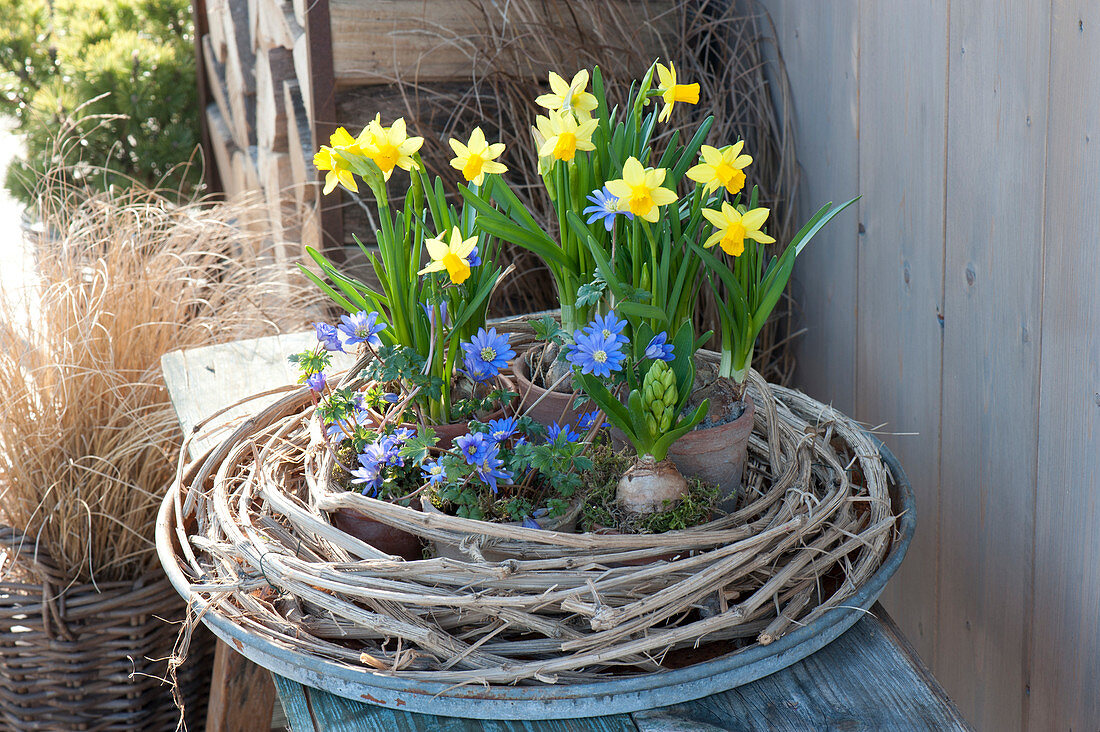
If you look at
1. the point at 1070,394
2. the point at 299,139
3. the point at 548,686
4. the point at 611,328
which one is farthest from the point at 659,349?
the point at 299,139

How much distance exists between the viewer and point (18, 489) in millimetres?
1386

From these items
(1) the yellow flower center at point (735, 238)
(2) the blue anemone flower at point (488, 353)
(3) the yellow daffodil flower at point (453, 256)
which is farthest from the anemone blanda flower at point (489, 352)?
(1) the yellow flower center at point (735, 238)

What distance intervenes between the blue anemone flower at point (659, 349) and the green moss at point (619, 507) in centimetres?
9

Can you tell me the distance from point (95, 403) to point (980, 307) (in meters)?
Result: 1.23

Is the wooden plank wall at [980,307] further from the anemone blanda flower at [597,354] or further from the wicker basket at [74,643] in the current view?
the wicker basket at [74,643]

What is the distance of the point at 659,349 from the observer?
72cm

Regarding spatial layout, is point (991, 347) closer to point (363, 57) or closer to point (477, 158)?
point (477, 158)

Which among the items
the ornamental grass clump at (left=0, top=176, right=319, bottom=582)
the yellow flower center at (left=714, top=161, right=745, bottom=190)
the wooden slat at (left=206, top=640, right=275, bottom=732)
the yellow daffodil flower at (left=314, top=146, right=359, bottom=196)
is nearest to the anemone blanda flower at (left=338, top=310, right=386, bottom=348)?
the yellow daffodil flower at (left=314, top=146, right=359, bottom=196)

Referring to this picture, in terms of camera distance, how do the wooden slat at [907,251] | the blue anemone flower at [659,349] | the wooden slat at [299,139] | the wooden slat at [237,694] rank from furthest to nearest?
the wooden slat at [299,139] → the wooden slat at [237,694] → the wooden slat at [907,251] → the blue anemone flower at [659,349]

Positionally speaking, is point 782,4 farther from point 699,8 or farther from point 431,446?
point 431,446

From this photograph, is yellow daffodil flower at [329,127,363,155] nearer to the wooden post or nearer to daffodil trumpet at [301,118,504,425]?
daffodil trumpet at [301,118,504,425]

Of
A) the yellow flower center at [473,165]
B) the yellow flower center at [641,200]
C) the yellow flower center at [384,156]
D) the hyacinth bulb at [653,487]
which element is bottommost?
the hyacinth bulb at [653,487]

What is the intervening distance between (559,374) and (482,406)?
0.08 metres

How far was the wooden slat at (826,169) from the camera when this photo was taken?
48.1 inches
